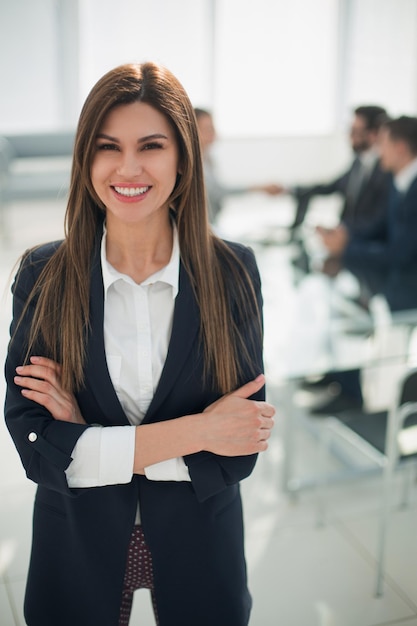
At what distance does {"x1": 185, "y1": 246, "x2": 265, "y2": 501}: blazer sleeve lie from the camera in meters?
1.22

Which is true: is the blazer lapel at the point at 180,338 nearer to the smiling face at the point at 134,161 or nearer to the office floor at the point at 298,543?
the smiling face at the point at 134,161

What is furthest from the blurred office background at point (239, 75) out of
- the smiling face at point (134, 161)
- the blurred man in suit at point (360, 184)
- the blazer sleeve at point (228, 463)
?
the smiling face at point (134, 161)

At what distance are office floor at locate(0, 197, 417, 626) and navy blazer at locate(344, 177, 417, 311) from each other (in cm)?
48

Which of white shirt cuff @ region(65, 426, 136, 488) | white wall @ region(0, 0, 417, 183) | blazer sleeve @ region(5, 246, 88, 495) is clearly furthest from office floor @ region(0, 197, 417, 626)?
white wall @ region(0, 0, 417, 183)

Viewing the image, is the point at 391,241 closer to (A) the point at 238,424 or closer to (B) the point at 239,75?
(A) the point at 238,424

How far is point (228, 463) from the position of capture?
4.05 feet

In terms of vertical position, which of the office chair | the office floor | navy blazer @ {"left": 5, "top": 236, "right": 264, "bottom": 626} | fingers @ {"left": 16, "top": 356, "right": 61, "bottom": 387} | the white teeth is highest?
the white teeth

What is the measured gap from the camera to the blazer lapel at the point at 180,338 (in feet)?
3.93

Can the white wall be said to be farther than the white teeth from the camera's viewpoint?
Yes

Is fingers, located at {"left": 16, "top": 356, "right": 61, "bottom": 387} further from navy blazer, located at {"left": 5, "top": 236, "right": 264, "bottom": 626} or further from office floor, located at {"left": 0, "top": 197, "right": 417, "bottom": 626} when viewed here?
office floor, located at {"left": 0, "top": 197, "right": 417, "bottom": 626}

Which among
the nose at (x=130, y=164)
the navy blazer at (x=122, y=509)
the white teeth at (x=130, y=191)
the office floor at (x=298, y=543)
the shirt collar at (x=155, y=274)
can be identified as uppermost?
the nose at (x=130, y=164)

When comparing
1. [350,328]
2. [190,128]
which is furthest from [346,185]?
Result: [190,128]

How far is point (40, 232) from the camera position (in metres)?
6.15

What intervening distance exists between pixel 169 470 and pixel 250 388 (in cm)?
20
